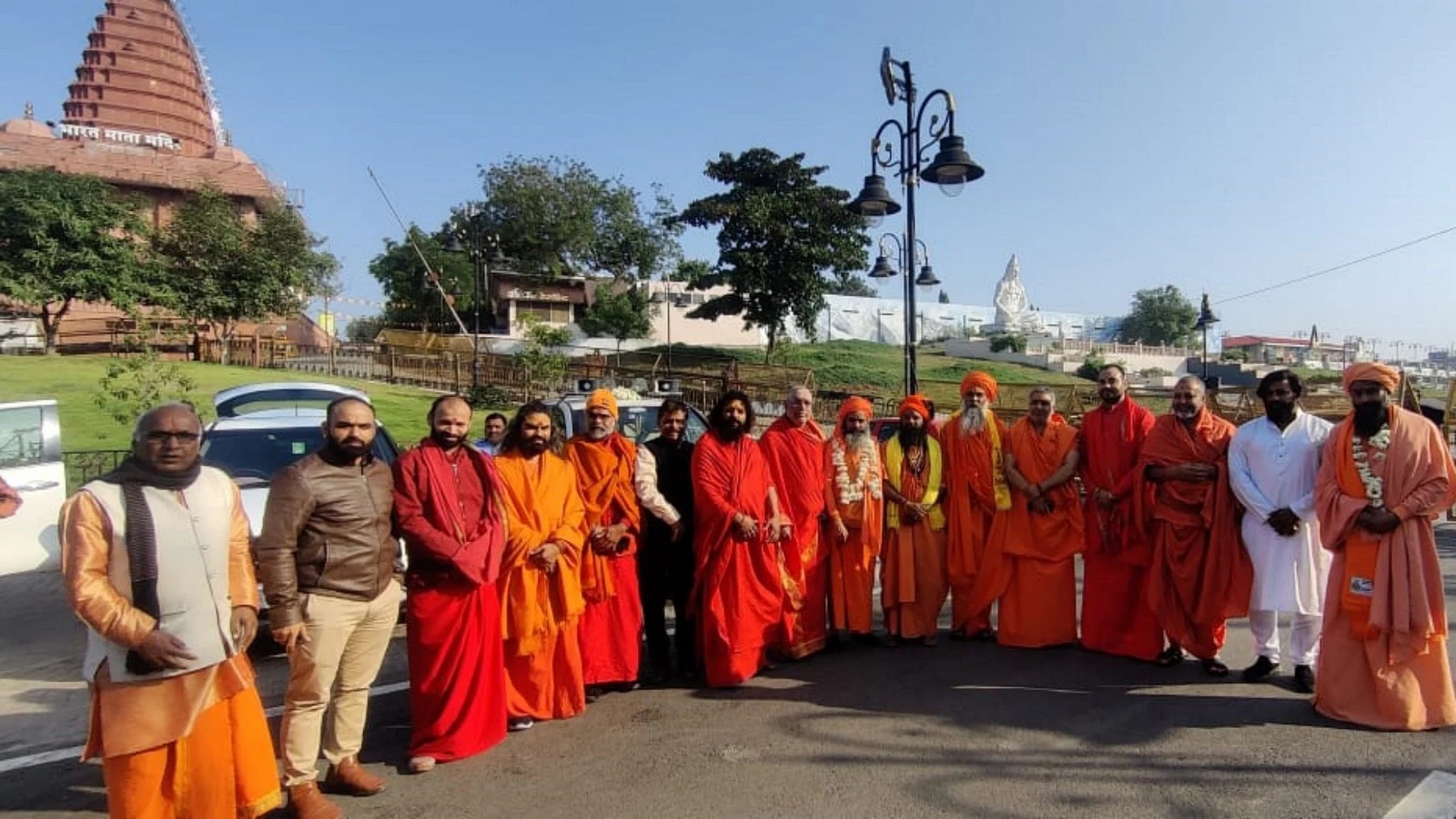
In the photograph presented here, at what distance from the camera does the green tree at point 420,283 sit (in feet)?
147

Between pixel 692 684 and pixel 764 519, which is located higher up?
pixel 764 519

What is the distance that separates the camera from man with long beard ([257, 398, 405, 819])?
3.29 m

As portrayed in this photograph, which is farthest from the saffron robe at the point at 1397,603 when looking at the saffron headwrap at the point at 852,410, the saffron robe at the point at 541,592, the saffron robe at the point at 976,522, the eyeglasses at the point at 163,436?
the eyeglasses at the point at 163,436

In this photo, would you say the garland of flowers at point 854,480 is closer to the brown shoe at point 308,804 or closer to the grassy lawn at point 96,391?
the brown shoe at point 308,804

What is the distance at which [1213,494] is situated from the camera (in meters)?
4.91

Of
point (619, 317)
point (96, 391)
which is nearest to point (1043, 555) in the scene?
point (96, 391)

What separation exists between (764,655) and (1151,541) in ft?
8.33

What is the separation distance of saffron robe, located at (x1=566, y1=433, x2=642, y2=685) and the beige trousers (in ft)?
4.12

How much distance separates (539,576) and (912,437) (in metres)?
2.82

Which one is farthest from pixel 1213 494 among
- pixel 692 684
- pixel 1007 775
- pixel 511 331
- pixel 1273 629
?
pixel 511 331

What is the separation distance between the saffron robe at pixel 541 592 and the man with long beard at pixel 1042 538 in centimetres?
295

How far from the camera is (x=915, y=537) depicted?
569 cm

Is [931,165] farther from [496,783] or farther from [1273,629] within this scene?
[496,783]

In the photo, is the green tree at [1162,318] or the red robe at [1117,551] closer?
the red robe at [1117,551]
